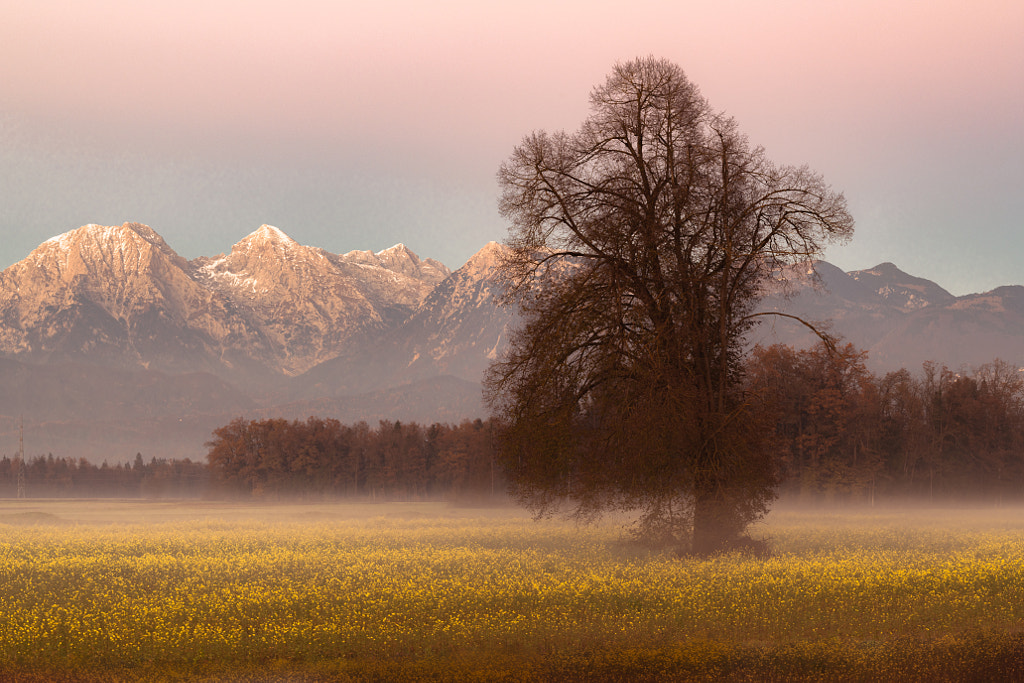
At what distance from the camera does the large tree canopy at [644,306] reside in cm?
2719

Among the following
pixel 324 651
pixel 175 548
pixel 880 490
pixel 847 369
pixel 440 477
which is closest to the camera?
pixel 324 651

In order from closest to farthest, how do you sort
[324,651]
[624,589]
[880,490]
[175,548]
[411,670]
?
[411,670] < [324,651] < [624,589] < [175,548] < [880,490]

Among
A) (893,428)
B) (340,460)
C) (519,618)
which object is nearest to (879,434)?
(893,428)

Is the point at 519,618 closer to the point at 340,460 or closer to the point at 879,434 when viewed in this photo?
the point at 879,434

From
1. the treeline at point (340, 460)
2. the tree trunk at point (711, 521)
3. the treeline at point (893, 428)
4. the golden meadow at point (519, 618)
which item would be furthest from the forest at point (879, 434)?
the golden meadow at point (519, 618)

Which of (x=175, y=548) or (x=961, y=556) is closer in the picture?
(x=961, y=556)

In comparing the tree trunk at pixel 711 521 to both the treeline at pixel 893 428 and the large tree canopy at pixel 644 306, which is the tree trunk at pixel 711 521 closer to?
the large tree canopy at pixel 644 306

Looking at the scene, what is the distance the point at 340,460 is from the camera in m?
147

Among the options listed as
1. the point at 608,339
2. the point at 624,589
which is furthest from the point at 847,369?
the point at 624,589

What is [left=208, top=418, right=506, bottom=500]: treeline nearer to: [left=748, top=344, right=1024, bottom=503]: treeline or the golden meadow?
[left=748, top=344, right=1024, bottom=503]: treeline

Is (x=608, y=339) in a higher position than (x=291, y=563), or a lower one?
higher

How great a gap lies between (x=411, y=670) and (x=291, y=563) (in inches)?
597

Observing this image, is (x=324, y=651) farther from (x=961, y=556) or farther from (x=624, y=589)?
(x=961, y=556)

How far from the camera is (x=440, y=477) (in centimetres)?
15188
